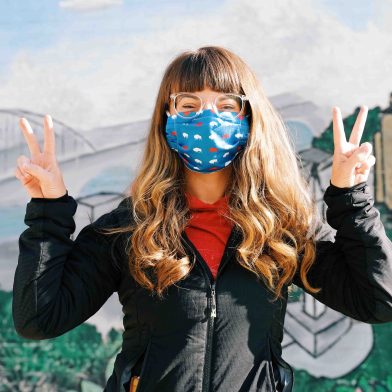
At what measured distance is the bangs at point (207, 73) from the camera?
7.09ft

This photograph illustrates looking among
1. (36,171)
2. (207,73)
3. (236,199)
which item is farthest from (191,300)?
(207,73)

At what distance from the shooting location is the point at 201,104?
2.19 metres

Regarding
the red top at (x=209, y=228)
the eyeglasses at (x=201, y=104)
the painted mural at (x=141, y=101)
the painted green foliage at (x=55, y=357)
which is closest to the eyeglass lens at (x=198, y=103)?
the eyeglasses at (x=201, y=104)

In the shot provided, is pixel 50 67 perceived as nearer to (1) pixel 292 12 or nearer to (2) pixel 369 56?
(1) pixel 292 12

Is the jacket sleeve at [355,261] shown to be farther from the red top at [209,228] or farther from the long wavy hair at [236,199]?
the red top at [209,228]

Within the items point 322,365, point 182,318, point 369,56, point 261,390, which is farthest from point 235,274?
point 369,56

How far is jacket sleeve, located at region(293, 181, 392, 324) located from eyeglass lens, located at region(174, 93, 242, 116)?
0.41 meters

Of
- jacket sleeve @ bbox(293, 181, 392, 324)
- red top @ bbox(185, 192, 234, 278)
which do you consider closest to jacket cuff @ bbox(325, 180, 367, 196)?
jacket sleeve @ bbox(293, 181, 392, 324)

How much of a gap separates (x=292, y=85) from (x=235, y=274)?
8.70ft

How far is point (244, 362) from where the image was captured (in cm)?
199

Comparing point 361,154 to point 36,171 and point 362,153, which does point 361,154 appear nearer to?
point 362,153

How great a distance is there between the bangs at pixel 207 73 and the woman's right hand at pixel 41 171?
45 cm

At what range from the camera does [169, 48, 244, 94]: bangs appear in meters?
2.16

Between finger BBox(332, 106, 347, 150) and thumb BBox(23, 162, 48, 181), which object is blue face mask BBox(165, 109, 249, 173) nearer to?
finger BBox(332, 106, 347, 150)
